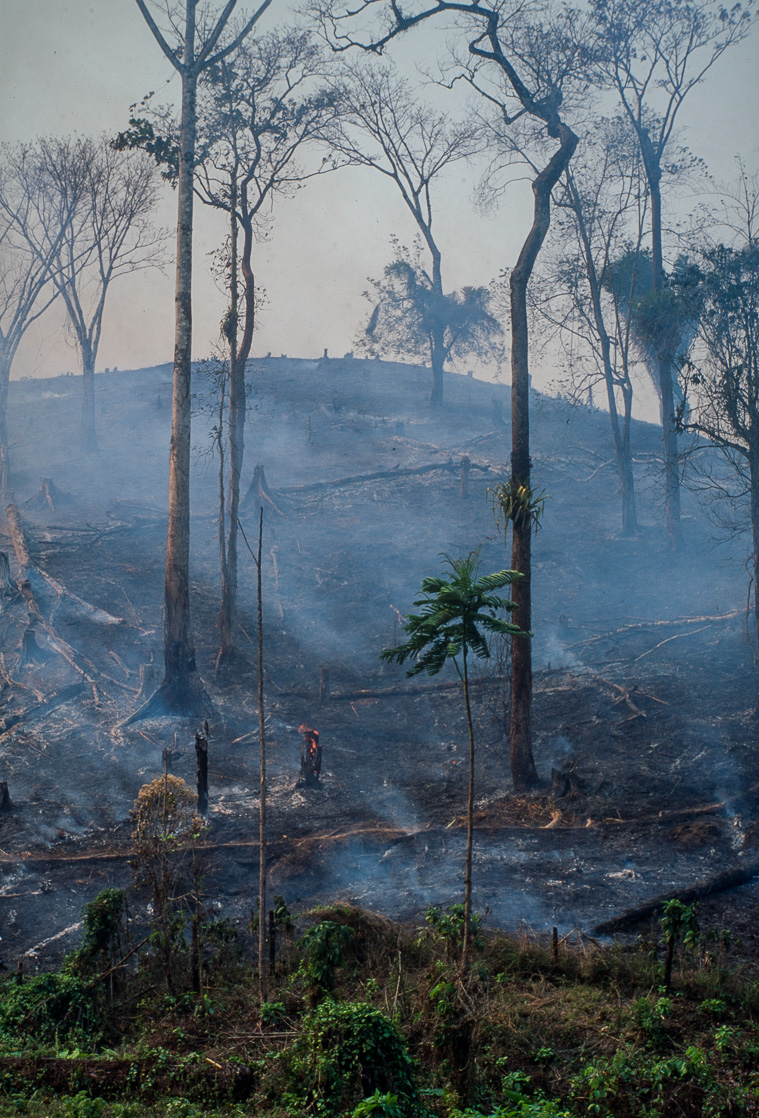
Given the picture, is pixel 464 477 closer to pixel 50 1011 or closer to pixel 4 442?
pixel 4 442

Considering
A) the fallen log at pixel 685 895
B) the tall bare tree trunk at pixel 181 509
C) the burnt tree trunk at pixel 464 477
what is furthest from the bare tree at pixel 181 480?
the burnt tree trunk at pixel 464 477

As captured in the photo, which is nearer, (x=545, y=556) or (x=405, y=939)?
(x=405, y=939)

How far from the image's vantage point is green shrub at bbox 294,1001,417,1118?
5.46 m

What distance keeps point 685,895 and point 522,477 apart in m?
6.99

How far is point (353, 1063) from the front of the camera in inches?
216

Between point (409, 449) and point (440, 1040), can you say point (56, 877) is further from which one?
point (409, 449)

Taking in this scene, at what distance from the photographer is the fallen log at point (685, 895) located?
870cm

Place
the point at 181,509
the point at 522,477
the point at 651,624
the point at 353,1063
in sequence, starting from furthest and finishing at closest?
the point at 651,624
the point at 181,509
the point at 522,477
the point at 353,1063

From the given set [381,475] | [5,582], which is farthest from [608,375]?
[5,582]

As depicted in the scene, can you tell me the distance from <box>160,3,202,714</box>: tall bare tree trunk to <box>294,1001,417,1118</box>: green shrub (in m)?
11.2

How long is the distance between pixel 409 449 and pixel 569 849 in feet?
87.8

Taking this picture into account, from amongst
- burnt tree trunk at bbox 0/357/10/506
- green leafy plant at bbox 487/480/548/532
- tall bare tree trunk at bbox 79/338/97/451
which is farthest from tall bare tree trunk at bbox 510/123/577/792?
tall bare tree trunk at bbox 79/338/97/451

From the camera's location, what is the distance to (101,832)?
1140cm

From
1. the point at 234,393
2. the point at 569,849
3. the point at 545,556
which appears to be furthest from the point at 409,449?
the point at 569,849
